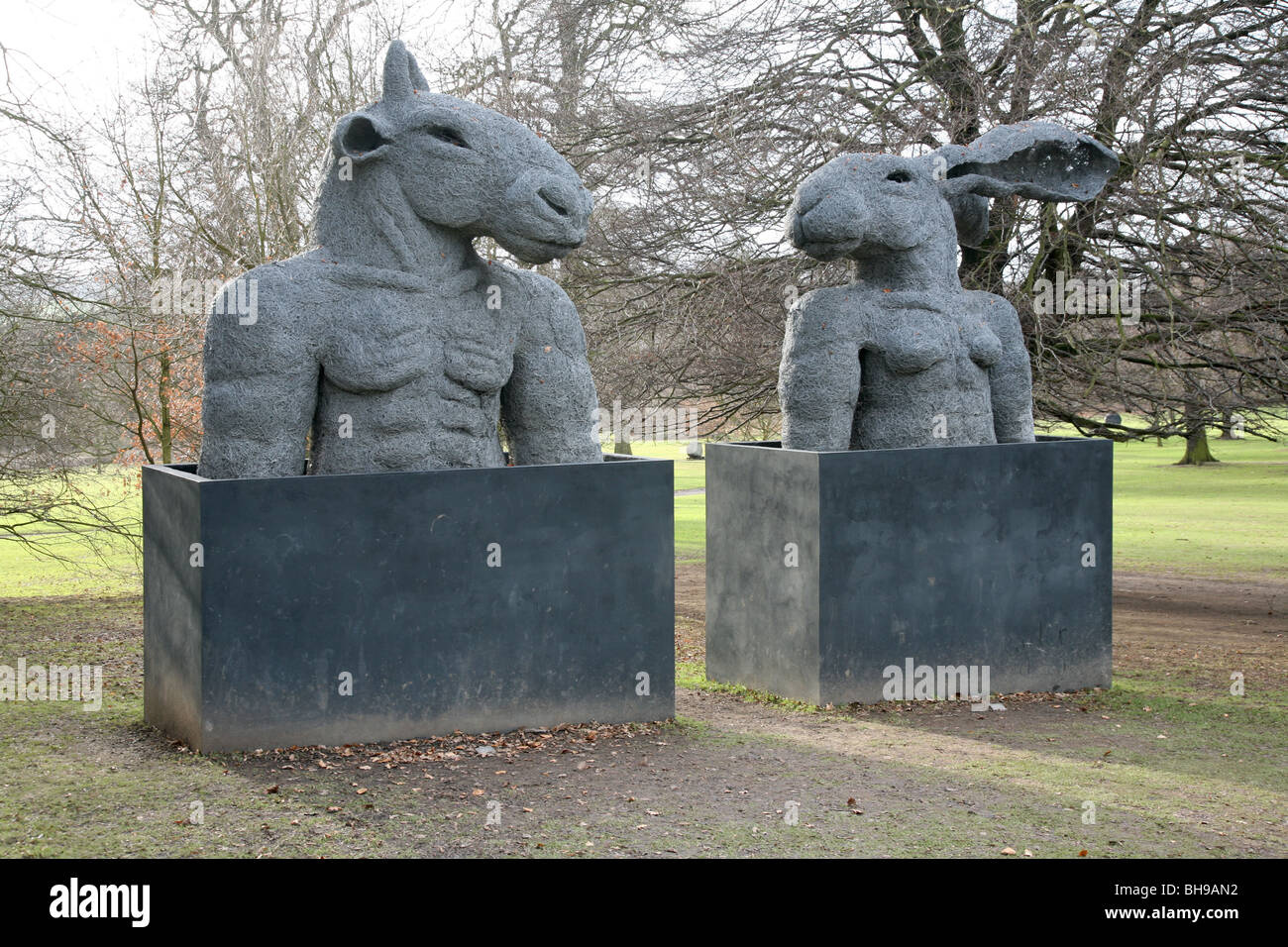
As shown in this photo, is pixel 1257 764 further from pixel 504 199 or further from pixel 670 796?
pixel 504 199

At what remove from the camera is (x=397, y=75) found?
611cm

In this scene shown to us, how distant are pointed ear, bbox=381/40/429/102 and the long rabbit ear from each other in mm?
3066

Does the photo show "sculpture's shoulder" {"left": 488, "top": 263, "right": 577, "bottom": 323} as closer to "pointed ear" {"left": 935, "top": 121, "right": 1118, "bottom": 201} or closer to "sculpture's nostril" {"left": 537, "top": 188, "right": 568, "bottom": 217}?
"sculpture's nostril" {"left": 537, "top": 188, "right": 568, "bottom": 217}

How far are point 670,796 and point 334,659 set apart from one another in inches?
62.4

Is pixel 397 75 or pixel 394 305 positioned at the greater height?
pixel 397 75

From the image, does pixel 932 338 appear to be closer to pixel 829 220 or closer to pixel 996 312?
pixel 996 312

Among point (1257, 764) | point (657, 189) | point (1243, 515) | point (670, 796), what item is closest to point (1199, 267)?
point (657, 189)

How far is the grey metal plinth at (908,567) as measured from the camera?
6941 millimetres

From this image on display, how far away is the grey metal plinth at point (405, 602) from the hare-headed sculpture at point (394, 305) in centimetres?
33

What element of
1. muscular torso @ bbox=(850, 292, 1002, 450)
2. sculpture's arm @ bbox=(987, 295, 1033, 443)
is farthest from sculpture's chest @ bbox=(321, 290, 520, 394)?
sculpture's arm @ bbox=(987, 295, 1033, 443)


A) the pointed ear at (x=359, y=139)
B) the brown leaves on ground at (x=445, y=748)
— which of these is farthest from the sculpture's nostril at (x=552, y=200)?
the brown leaves on ground at (x=445, y=748)

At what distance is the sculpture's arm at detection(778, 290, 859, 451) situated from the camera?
719 cm

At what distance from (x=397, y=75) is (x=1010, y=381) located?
393 centimetres

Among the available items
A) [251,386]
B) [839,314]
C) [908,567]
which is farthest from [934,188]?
[251,386]
